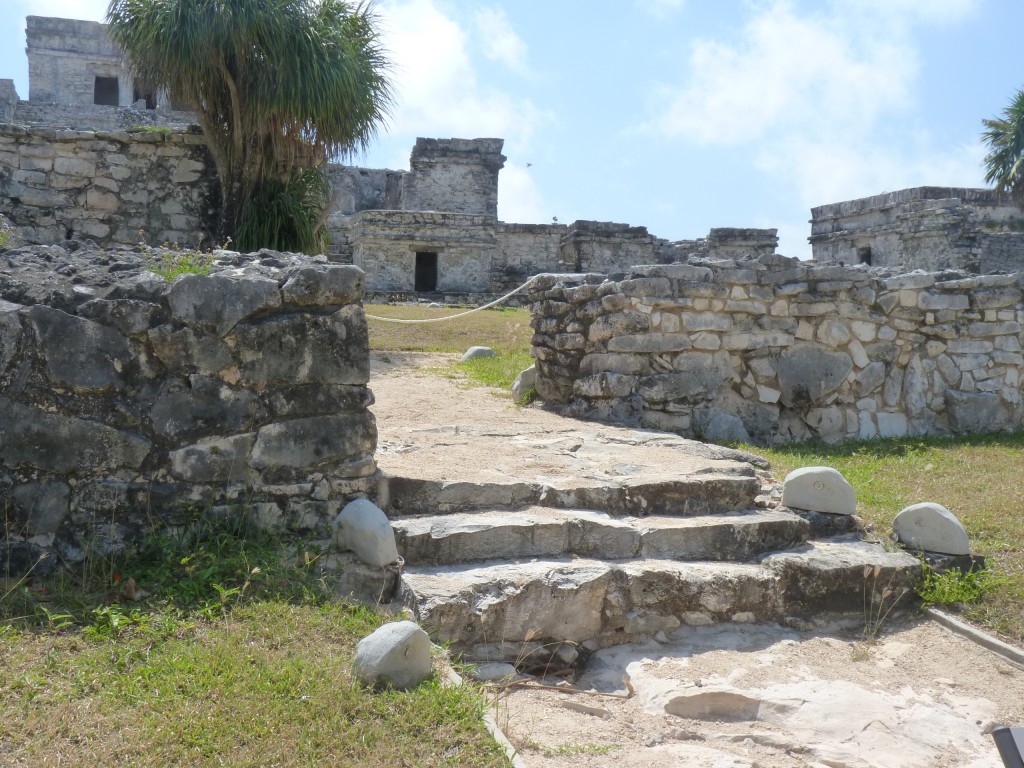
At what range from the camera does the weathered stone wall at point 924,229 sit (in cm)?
1928

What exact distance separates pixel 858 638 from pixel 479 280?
15.3m

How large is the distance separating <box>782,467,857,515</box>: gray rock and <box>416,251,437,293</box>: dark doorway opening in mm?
15249

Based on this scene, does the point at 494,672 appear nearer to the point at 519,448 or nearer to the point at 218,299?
the point at 218,299

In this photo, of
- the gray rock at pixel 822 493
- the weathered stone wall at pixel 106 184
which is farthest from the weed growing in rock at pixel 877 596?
the weathered stone wall at pixel 106 184

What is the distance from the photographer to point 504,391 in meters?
8.44

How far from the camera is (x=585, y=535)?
407 centimetres

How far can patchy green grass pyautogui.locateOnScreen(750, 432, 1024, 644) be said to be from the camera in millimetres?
4234

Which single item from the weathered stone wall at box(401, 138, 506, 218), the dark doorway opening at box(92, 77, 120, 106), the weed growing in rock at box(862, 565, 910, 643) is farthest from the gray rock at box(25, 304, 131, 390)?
the dark doorway opening at box(92, 77, 120, 106)

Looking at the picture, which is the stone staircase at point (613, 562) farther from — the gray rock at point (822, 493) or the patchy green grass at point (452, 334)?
the patchy green grass at point (452, 334)

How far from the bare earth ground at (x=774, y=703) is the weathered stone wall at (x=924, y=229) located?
52.9ft

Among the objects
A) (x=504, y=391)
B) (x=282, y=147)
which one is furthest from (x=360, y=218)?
(x=504, y=391)

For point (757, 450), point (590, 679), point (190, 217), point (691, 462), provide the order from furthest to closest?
point (190, 217) → point (757, 450) → point (691, 462) → point (590, 679)

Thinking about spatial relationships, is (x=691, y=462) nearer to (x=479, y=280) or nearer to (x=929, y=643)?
(x=929, y=643)

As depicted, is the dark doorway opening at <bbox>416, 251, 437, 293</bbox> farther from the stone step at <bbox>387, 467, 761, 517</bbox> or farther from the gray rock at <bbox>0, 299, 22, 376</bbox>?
the gray rock at <bbox>0, 299, 22, 376</bbox>
